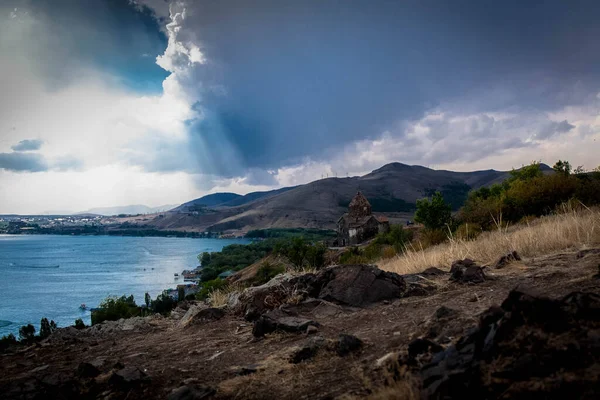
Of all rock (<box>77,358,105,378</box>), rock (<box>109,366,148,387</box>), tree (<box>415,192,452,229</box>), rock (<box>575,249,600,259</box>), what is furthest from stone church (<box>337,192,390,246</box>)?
rock (<box>109,366,148,387</box>)

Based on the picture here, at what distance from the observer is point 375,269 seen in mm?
7297

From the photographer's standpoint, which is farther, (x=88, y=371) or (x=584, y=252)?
(x=584, y=252)

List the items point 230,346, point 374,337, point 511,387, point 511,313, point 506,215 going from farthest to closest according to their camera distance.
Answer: point 506,215 < point 230,346 < point 374,337 < point 511,313 < point 511,387

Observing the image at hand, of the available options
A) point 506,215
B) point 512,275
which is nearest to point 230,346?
point 512,275

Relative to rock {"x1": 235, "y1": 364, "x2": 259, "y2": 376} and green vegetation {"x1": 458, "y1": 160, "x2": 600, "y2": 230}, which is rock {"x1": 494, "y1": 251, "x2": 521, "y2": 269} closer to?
rock {"x1": 235, "y1": 364, "x2": 259, "y2": 376}

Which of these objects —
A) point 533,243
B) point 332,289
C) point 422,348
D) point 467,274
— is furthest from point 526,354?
point 533,243

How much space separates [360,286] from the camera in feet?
22.5

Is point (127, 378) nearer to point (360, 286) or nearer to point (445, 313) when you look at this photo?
point (445, 313)

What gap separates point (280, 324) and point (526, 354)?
11.7ft

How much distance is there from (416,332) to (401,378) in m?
1.18

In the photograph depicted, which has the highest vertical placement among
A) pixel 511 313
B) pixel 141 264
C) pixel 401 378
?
pixel 511 313

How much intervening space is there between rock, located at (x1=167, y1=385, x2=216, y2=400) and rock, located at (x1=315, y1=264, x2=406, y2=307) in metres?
3.39

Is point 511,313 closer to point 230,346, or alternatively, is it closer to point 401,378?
point 401,378

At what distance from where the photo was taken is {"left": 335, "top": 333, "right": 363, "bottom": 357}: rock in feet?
13.4
